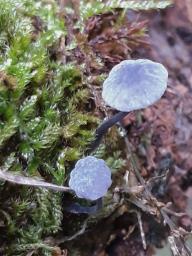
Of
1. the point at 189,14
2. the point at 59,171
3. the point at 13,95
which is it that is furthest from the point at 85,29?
the point at 189,14

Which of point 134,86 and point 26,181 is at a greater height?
point 134,86

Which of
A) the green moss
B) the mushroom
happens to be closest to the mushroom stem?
the green moss

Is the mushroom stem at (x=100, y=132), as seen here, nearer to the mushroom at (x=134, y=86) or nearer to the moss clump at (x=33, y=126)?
the moss clump at (x=33, y=126)

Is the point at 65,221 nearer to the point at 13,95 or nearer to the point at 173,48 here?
the point at 13,95

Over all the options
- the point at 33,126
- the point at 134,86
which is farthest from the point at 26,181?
the point at 134,86

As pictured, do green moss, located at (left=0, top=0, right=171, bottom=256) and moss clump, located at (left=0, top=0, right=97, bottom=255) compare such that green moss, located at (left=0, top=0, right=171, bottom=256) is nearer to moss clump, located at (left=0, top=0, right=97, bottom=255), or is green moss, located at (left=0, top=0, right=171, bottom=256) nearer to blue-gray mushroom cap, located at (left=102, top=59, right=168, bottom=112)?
moss clump, located at (left=0, top=0, right=97, bottom=255)

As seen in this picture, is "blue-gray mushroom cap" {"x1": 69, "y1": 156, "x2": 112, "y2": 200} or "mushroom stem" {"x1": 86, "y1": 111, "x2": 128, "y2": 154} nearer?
"blue-gray mushroom cap" {"x1": 69, "y1": 156, "x2": 112, "y2": 200}

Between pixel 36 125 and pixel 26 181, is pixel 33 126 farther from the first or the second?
pixel 26 181
